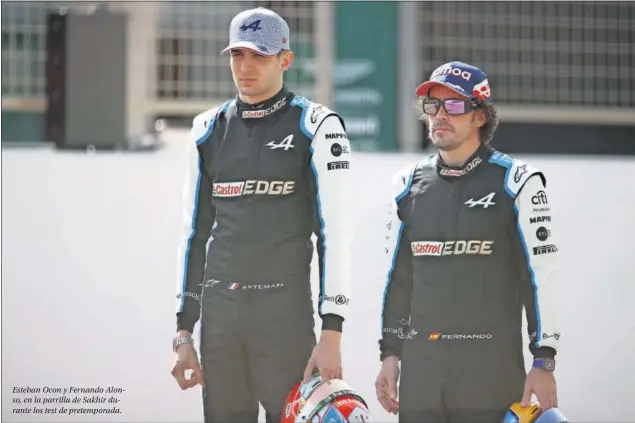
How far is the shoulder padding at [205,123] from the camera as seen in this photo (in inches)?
113

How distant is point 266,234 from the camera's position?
9.08ft

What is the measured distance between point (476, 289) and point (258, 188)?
2.08 feet

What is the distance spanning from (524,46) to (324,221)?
3.45 ft

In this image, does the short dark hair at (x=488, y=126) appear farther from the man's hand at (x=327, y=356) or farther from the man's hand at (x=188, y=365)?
the man's hand at (x=188, y=365)

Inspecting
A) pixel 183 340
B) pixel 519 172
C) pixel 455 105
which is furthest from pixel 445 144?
pixel 183 340

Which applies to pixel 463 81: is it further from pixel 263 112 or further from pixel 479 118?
pixel 263 112

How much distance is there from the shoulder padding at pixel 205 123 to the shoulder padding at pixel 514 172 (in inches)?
29.7

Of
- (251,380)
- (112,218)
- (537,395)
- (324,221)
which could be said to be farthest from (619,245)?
(112,218)

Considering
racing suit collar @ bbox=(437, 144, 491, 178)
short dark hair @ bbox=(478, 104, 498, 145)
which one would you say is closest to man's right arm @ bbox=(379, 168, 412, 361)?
racing suit collar @ bbox=(437, 144, 491, 178)

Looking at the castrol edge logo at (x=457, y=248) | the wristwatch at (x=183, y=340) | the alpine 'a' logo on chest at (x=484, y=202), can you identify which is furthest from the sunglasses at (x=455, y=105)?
the wristwatch at (x=183, y=340)

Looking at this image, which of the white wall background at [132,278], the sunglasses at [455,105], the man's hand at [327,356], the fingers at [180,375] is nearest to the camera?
the man's hand at [327,356]

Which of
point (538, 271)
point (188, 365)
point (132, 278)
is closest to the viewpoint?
point (538, 271)

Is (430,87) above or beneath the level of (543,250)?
above

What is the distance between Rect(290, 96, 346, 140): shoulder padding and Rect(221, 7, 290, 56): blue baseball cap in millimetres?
151
